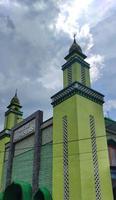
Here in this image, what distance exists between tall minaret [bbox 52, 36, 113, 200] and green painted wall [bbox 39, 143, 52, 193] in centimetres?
75

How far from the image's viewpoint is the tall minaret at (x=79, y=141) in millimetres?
13734

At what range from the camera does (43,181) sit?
16.3m

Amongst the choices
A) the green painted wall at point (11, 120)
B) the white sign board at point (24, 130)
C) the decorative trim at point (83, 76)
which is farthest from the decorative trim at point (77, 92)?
the green painted wall at point (11, 120)

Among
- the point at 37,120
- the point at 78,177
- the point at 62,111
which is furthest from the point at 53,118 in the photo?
the point at 78,177

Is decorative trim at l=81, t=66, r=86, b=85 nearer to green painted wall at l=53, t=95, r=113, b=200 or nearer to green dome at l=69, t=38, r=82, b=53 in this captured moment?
green dome at l=69, t=38, r=82, b=53

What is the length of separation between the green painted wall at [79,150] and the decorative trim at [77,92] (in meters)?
0.29

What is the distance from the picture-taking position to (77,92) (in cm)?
1592

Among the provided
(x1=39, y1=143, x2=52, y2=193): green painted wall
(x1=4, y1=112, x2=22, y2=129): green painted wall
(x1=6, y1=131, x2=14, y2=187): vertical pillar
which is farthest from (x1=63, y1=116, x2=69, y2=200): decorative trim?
(x1=4, y1=112, x2=22, y2=129): green painted wall

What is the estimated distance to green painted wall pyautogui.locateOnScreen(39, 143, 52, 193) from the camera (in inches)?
626

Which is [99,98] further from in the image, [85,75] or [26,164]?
[26,164]

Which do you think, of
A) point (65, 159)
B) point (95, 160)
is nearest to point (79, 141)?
point (65, 159)

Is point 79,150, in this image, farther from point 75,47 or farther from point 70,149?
point 75,47

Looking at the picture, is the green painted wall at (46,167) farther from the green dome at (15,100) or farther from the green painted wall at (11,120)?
the green dome at (15,100)

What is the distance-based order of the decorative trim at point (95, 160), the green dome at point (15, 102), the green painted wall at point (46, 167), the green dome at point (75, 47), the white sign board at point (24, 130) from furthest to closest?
the green dome at point (15, 102)
the white sign board at point (24, 130)
the green dome at point (75, 47)
the green painted wall at point (46, 167)
the decorative trim at point (95, 160)
